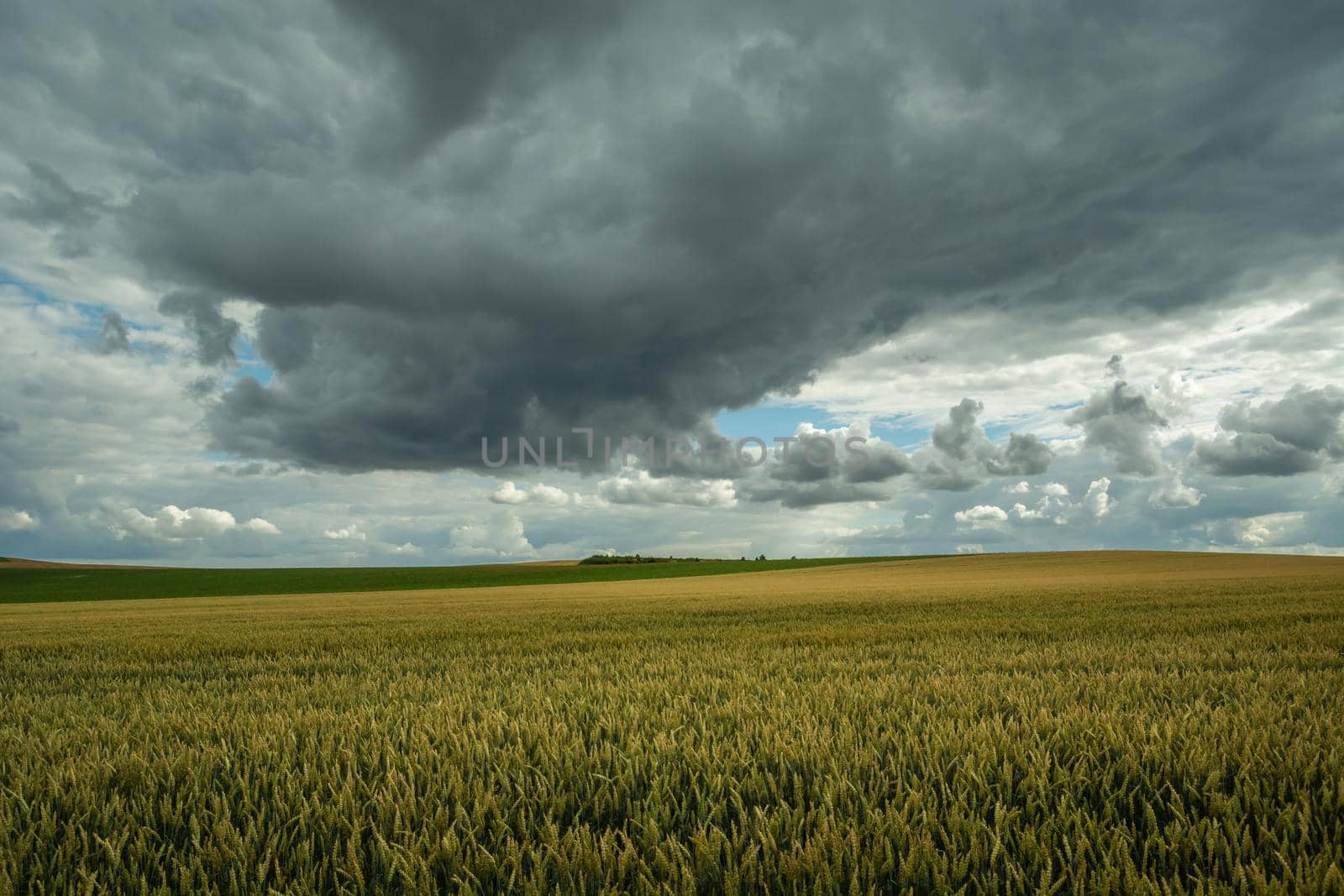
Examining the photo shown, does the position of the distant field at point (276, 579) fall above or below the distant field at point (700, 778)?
below

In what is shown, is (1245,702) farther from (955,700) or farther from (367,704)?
(367,704)

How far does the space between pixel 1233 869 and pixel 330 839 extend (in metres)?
3.06

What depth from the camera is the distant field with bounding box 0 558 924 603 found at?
55719 mm

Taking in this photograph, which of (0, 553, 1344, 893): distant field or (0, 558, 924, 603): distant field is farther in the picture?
(0, 558, 924, 603): distant field

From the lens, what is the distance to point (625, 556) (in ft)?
320

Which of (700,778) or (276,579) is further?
(276,579)

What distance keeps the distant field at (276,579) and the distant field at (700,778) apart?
50268mm

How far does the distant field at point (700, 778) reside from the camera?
2.27 metres

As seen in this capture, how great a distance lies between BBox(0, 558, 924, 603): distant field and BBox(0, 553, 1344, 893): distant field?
165ft

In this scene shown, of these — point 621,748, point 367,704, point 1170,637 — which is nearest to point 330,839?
point 621,748

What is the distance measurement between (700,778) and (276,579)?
78.8 m

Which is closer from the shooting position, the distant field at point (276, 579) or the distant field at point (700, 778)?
the distant field at point (700, 778)

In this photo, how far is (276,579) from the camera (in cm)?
6994

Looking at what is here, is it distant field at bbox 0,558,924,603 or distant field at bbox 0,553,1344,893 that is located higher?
distant field at bbox 0,553,1344,893
